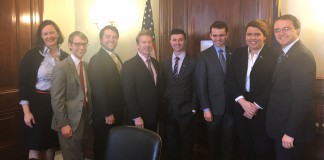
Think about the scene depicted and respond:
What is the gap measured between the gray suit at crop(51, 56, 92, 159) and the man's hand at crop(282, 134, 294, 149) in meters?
1.60

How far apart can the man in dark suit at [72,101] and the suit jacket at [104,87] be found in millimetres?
100

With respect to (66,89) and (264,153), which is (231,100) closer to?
(264,153)

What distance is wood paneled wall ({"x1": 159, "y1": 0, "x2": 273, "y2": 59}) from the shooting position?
9.79ft

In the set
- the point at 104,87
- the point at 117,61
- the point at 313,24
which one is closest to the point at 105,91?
the point at 104,87

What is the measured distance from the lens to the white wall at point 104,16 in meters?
3.80

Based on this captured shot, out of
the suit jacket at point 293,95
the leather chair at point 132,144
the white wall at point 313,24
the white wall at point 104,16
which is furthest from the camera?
the white wall at point 104,16

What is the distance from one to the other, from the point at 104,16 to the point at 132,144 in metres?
2.67

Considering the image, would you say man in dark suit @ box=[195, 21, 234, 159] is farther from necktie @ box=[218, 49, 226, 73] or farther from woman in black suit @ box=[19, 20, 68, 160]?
woman in black suit @ box=[19, 20, 68, 160]

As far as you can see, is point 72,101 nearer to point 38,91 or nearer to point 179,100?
point 38,91

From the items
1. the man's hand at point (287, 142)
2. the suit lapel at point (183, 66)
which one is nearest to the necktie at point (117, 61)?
the suit lapel at point (183, 66)

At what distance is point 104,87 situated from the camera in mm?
2480

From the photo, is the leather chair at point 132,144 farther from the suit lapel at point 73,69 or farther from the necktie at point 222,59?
the necktie at point 222,59

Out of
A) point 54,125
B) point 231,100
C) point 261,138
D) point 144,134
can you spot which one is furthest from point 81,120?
point 261,138

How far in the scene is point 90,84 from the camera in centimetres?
250
